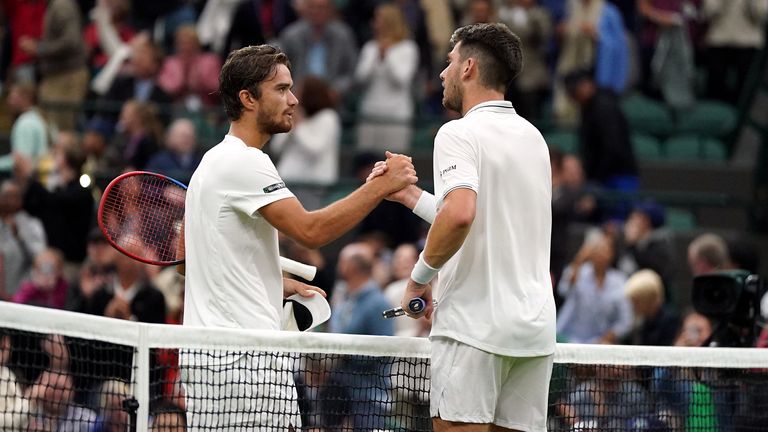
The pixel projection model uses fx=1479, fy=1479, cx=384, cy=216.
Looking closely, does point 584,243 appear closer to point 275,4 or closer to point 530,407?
point 275,4

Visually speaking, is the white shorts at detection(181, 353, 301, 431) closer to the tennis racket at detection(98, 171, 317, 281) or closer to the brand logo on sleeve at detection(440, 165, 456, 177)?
the tennis racket at detection(98, 171, 317, 281)

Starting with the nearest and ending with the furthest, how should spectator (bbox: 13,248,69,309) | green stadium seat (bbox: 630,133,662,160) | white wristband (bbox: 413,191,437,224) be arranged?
white wristband (bbox: 413,191,437,224) → spectator (bbox: 13,248,69,309) → green stadium seat (bbox: 630,133,662,160)

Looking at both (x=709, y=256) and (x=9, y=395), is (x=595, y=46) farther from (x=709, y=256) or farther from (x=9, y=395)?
(x=9, y=395)

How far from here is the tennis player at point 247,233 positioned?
5539mm

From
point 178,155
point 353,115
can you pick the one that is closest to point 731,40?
point 353,115

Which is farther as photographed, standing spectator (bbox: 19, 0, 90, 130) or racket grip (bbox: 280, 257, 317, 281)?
standing spectator (bbox: 19, 0, 90, 130)

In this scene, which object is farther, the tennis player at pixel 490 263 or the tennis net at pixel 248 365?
the tennis net at pixel 248 365

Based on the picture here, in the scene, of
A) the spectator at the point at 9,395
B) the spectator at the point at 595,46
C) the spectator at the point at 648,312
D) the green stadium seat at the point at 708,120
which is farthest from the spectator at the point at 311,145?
the spectator at the point at 9,395

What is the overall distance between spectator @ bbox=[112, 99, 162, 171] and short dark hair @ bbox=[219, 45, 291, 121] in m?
7.92

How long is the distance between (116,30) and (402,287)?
6.87m

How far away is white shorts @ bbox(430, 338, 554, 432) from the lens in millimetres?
5438

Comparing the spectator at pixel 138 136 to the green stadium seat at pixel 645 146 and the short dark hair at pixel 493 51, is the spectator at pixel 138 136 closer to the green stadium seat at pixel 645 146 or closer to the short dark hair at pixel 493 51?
the green stadium seat at pixel 645 146

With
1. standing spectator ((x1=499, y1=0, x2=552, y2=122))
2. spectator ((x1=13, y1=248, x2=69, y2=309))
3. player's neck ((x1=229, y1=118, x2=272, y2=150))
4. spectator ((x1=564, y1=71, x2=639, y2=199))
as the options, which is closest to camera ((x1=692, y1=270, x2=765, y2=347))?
player's neck ((x1=229, y1=118, x2=272, y2=150))

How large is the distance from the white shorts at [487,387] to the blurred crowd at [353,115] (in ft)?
14.9
